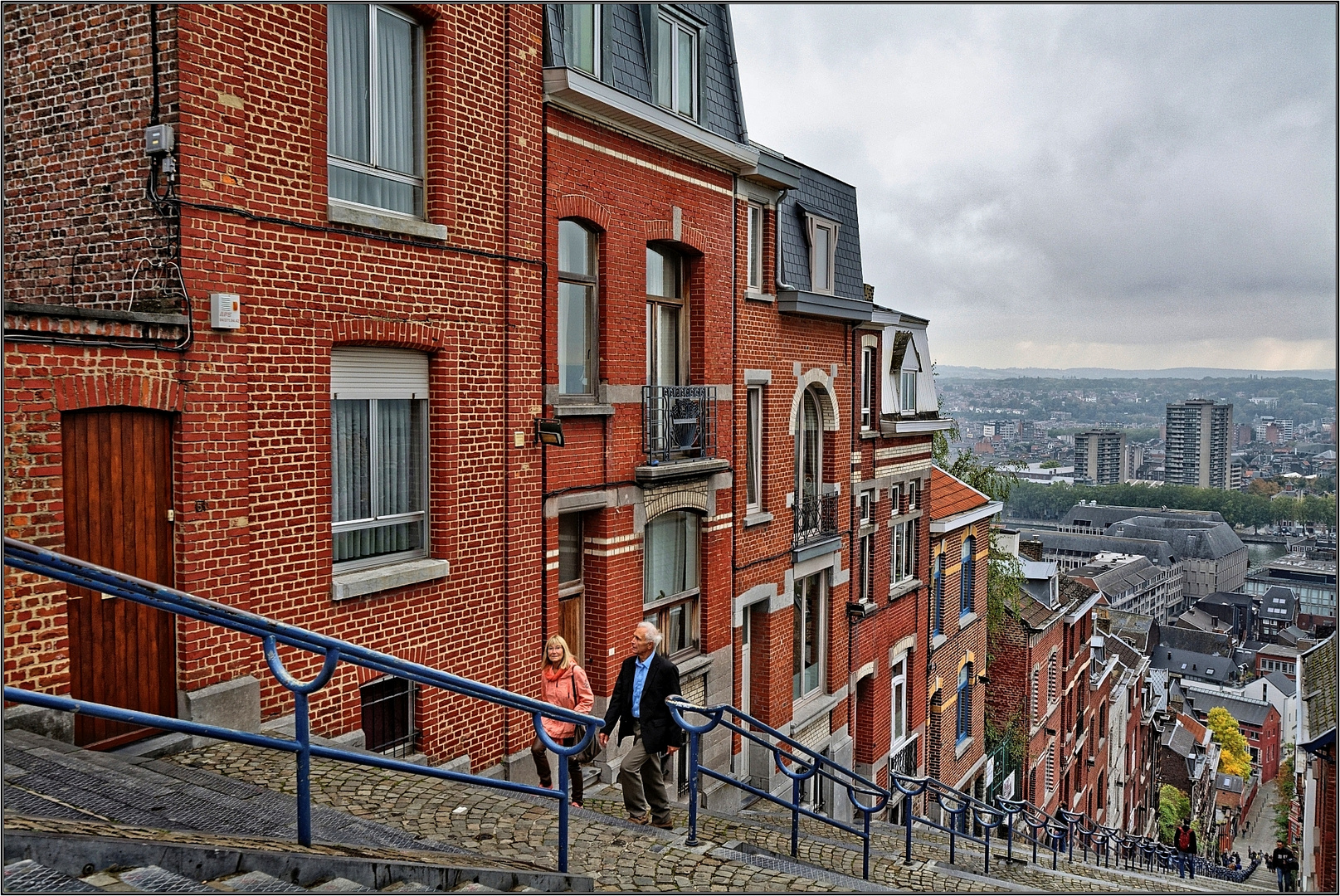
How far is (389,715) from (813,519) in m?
10.4

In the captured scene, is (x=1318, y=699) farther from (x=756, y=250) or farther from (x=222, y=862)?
(x=222, y=862)

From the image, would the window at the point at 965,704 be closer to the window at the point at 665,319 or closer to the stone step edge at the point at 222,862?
the window at the point at 665,319

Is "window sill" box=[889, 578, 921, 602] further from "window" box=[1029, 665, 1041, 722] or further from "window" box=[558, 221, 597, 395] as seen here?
"window" box=[558, 221, 597, 395]

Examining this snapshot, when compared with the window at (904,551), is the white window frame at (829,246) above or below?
above

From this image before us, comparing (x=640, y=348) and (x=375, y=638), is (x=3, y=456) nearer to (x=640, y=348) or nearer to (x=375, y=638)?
(x=375, y=638)

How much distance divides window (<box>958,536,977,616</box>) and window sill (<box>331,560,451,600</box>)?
19224mm

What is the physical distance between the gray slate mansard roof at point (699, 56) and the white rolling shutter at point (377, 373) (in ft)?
12.7

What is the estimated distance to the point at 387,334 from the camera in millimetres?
8984

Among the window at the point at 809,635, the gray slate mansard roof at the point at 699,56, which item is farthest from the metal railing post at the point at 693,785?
the window at the point at 809,635

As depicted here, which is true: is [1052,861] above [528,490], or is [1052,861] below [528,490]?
below

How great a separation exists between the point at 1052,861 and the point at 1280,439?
85.3m

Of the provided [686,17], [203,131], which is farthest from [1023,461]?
[203,131]

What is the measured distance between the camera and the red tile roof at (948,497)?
24.8 meters

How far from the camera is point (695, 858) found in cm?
816
